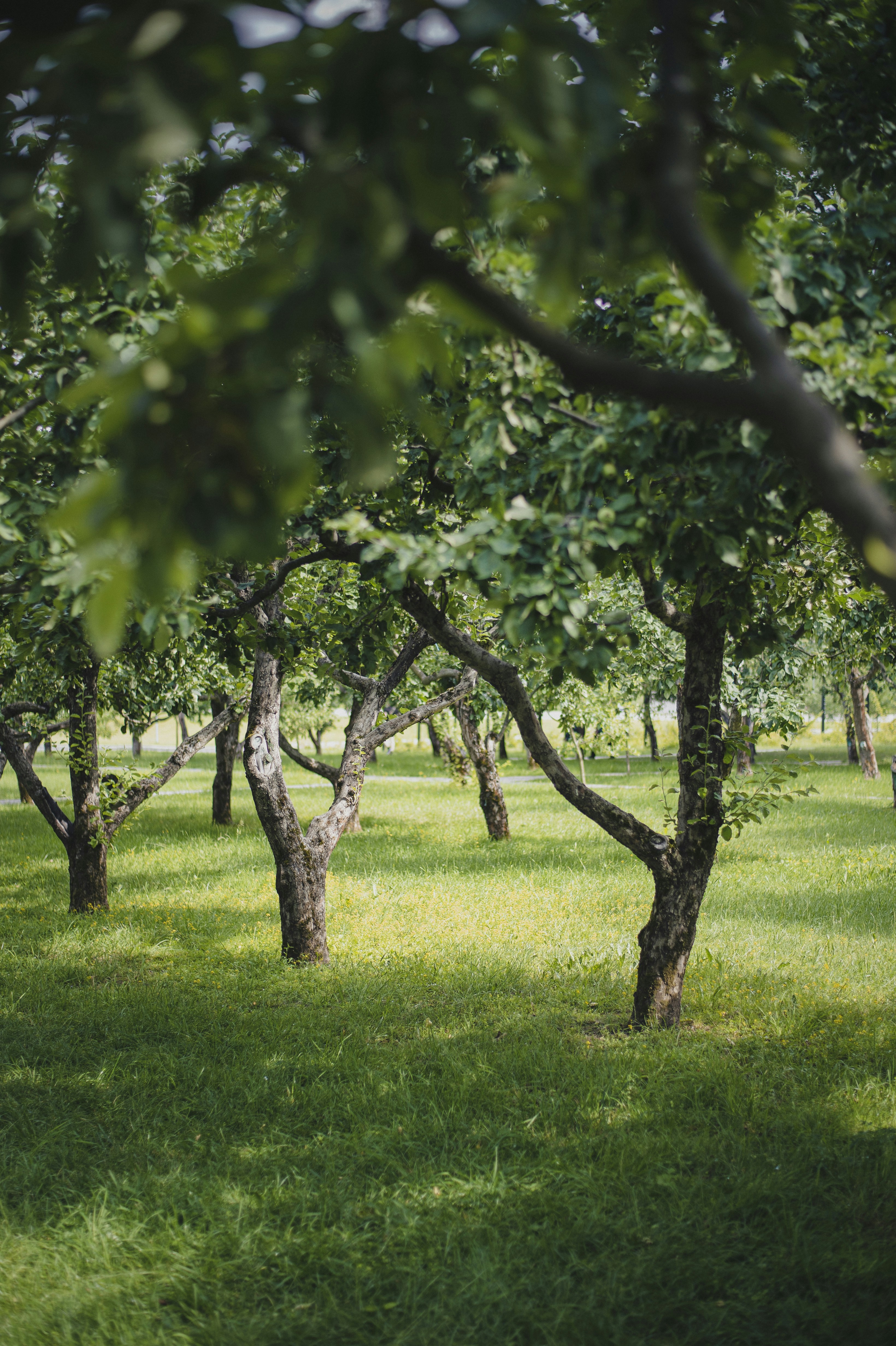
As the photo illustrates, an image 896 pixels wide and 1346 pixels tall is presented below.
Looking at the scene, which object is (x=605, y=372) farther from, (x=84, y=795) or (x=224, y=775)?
(x=224, y=775)

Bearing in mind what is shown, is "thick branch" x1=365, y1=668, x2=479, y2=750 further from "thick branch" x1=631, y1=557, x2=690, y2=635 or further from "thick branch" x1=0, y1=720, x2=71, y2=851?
"thick branch" x1=0, y1=720, x2=71, y2=851

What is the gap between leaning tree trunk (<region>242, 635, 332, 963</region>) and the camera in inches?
327

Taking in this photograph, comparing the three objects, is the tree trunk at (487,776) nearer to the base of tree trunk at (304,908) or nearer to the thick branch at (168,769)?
the thick branch at (168,769)

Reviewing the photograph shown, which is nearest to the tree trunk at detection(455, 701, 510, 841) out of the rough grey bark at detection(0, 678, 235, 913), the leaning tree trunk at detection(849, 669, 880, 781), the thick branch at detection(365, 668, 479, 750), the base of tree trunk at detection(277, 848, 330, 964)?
the thick branch at detection(365, 668, 479, 750)

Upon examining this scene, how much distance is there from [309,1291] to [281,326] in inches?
166

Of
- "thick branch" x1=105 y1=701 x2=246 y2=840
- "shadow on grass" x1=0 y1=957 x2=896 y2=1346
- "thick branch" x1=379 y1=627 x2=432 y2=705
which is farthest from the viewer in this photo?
"thick branch" x1=105 y1=701 x2=246 y2=840

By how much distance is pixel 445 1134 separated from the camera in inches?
206

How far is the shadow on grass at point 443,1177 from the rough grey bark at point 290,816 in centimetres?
139

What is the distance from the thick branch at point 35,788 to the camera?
1055 centimetres

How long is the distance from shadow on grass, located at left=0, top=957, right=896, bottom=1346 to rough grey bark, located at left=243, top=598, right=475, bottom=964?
1.39 m

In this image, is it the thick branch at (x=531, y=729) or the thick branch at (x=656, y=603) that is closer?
the thick branch at (x=656, y=603)

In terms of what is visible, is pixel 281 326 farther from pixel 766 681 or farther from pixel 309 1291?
pixel 766 681

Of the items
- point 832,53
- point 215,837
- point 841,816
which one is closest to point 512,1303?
point 832,53

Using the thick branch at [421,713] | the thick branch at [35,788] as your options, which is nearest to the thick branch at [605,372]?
the thick branch at [421,713]
